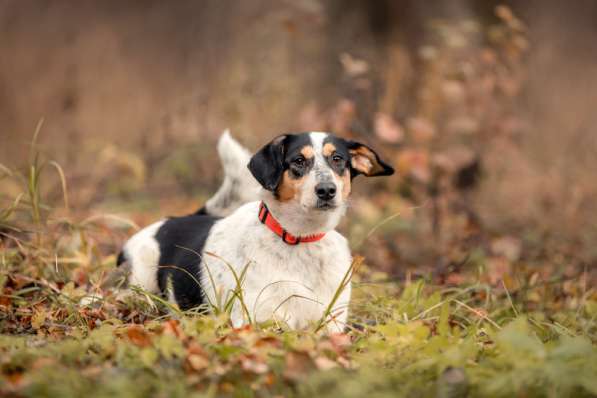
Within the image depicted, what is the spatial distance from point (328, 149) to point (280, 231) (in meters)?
0.57

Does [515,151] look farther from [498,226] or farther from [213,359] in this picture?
[213,359]

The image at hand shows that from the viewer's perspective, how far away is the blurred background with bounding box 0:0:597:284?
7043mm

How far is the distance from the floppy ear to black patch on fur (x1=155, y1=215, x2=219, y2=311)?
1.05 meters

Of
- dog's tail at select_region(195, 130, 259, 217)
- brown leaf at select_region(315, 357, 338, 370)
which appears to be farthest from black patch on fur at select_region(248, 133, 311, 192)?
brown leaf at select_region(315, 357, 338, 370)

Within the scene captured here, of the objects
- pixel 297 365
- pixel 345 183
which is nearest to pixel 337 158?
pixel 345 183

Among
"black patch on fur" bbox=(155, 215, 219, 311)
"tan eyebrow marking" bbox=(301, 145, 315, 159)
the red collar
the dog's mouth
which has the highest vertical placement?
"tan eyebrow marking" bbox=(301, 145, 315, 159)

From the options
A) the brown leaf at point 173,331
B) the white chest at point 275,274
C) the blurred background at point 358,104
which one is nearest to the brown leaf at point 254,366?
the brown leaf at point 173,331

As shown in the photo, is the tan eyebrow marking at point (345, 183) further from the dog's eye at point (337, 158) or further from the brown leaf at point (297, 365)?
the brown leaf at point (297, 365)

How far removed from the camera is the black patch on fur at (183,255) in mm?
3936

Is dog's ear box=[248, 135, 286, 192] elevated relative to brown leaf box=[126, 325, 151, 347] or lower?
elevated

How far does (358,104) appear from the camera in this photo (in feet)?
27.6

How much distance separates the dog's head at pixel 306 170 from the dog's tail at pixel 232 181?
629 millimetres

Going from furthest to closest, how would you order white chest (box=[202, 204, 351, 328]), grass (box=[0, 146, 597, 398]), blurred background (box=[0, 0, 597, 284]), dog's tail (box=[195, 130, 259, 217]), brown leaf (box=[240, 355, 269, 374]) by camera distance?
blurred background (box=[0, 0, 597, 284]), dog's tail (box=[195, 130, 259, 217]), white chest (box=[202, 204, 351, 328]), brown leaf (box=[240, 355, 269, 374]), grass (box=[0, 146, 597, 398])

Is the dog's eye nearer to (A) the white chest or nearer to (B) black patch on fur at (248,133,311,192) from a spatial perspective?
(B) black patch on fur at (248,133,311,192)
